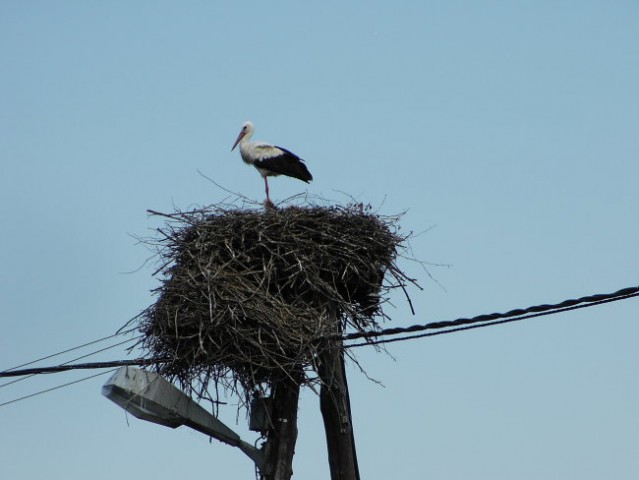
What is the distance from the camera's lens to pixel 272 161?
38.6 feet

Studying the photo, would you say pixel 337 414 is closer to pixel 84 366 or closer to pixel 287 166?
pixel 84 366

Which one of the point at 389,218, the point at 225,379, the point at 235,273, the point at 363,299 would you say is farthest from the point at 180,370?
the point at 389,218

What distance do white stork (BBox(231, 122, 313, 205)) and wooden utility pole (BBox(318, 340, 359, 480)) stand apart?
13.3 ft

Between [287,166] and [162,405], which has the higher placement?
[287,166]

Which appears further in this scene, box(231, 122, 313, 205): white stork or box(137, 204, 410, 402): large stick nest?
box(231, 122, 313, 205): white stork

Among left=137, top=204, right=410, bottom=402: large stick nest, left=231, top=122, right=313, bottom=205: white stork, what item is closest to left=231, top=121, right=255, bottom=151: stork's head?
left=231, top=122, right=313, bottom=205: white stork

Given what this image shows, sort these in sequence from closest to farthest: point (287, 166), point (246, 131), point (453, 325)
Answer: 1. point (453, 325)
2. point (287, 166)
3. point (246, 131)

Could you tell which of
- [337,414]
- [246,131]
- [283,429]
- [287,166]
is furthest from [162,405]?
[246,131]

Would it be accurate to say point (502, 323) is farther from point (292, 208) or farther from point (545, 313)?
point (292, 208)

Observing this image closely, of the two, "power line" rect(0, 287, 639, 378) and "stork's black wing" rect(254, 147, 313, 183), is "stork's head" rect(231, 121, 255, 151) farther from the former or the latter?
"power line" rect(0, 287, 639, 378)

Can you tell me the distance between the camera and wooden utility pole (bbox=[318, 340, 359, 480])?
23.1ft

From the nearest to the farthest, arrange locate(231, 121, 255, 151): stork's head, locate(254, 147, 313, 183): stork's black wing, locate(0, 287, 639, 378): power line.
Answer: locate(0, 287, 639, 378): power line
locate(254, 147, 313, 183): stork's black wing
locate(231, 121, 255, 151): stork's head

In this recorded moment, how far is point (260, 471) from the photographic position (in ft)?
22.8

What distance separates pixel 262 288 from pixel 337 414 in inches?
47.1
